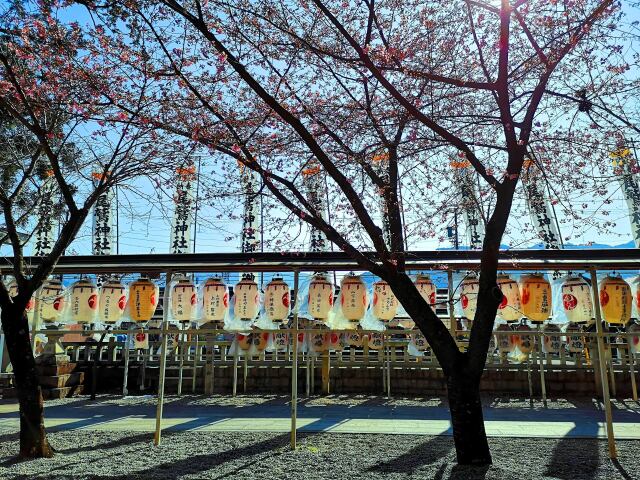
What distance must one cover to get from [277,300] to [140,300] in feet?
8.37

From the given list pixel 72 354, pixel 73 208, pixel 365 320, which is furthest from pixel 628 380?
pixel 72 354

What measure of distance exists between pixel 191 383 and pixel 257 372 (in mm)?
1978

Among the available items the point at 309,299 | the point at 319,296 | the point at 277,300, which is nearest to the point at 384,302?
the point at 319,296

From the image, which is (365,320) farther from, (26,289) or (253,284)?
(26,289)

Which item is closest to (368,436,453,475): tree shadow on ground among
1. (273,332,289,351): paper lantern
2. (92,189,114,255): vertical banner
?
(273,332,289,351): paper lantern

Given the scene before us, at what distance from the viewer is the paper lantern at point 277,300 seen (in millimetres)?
9477

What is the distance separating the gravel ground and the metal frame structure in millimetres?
552

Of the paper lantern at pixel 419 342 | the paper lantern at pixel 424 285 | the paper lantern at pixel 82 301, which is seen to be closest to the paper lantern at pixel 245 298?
the paper lantern at pixel 82 301

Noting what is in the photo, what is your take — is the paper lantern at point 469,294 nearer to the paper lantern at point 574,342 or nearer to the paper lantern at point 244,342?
the paper lantern at point 574,342

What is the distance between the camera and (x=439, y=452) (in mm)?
6613

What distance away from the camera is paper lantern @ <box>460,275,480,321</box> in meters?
9.74

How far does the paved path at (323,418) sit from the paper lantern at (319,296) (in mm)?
2060

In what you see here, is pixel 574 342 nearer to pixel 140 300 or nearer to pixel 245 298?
pixel 245 298

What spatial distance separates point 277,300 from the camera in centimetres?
950
